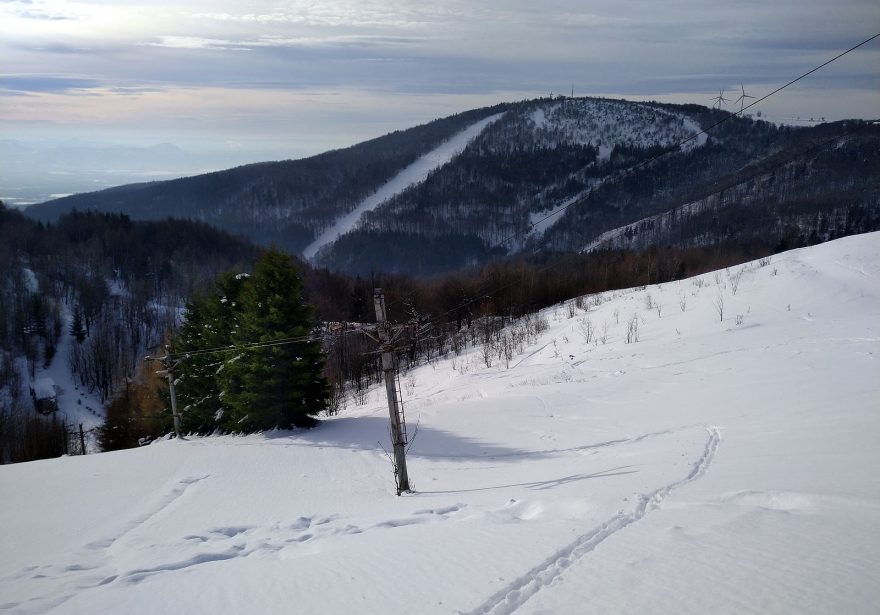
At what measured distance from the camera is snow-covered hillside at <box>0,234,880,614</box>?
6.27 m

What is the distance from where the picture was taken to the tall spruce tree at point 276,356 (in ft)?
71.4

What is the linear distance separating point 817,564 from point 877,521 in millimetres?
1647

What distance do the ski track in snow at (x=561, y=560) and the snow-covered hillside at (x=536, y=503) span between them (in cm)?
3

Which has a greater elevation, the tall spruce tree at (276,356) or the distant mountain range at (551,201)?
the distant mountain range at (551,201)

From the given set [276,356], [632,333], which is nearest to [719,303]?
[632,333]

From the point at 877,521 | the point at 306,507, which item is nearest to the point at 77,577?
the point at 306,507

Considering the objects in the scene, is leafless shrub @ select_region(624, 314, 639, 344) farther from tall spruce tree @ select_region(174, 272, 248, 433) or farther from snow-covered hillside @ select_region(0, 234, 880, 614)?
tall spruce tree @ select_region(174, 272, 248, 433)

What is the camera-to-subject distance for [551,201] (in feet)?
584

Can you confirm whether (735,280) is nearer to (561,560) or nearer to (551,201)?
(561,560)

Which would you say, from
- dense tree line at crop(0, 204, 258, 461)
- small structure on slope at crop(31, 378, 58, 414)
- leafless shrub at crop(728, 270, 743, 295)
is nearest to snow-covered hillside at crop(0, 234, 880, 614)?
leafless shrub at crop(728, 270, 743, 295)

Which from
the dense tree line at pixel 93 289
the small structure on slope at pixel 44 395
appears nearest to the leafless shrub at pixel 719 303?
the dense tree line at pixel 93 289

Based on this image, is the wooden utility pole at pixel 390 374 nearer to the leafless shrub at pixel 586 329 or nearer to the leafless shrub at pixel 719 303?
the leafless shrub at pixel 719 303

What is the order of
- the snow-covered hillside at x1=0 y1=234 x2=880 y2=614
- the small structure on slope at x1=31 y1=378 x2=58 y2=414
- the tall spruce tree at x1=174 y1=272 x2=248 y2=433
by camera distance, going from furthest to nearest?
the small structure on slope at x1=31 y1=378 x2=58 y2=414, the tall spruce tree at x1=174 y1=272 x2=248 y2=433, the snow-covered hillside at x1=0 y1=234 x2=880 y2=614

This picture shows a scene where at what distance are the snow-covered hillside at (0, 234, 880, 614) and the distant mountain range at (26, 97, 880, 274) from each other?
86515 millimetres
